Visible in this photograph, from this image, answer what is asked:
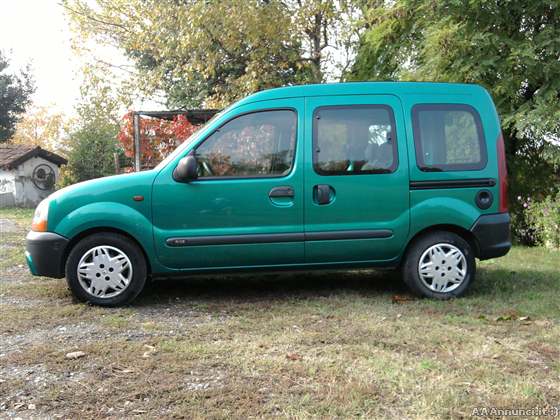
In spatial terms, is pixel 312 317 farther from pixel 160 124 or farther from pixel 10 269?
pixel 160 124

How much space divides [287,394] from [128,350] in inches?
53.7

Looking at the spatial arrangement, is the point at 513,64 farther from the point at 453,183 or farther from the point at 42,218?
the point at 42,218

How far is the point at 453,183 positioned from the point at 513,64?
505cm

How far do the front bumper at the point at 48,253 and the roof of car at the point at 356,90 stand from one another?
6.87 feet

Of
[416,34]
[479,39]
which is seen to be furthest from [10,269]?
[416,34]

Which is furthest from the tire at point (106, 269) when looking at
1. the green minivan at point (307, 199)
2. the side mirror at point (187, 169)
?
the side mirror at point (187, 169)

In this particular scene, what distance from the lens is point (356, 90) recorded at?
219 inches

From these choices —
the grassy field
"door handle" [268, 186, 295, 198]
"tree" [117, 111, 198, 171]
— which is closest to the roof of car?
"door handle" [268, 186, 295, 198]

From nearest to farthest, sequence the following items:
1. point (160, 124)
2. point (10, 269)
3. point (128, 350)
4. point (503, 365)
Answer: point (503, 365), point (128, 350), point (10, 269), point (160, 124)

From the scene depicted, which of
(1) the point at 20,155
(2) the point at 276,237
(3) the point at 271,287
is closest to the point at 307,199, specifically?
(2) the point at 276,237

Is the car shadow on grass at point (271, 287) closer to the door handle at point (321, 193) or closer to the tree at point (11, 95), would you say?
the door handle at point (321, 193)

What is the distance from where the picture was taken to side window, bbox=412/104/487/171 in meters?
5.54

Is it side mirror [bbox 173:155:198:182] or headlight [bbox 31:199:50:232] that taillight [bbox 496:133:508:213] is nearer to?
side mirror [bbox 173:155:198:182]

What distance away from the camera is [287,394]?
128 inches
